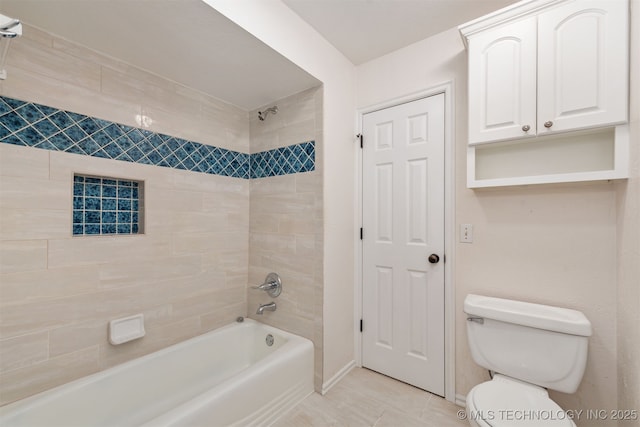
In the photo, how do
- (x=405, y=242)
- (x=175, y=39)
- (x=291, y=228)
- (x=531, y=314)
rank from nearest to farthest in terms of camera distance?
1. (x=531, y=314)
2. (x=175, y=39)
3. (x=405, y=242)
4. (x=291, y=228)

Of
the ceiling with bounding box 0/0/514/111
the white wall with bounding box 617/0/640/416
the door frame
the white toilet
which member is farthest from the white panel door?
the white wall with bounding box 617/0/640/416

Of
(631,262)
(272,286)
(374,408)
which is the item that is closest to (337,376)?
(374,408)

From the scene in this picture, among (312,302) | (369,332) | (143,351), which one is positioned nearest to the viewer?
(143,351)

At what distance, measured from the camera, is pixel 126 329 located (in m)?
1.65

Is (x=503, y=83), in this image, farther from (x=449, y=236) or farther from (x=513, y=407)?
(x=513, y=407)

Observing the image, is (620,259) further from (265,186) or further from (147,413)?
(147,413)

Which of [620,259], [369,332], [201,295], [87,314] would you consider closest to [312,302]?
[369,332]

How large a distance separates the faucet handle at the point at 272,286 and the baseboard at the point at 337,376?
0.72 meters

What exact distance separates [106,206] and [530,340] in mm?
2458

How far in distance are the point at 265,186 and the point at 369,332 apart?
4.73 ft

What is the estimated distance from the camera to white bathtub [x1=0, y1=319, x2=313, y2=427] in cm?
127

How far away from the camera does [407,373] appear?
1972 millimetres

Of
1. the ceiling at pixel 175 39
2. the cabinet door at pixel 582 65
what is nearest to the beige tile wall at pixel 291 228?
the ceiling at pixel 175 39

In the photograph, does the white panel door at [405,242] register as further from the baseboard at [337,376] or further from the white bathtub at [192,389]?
the white bathtub at [192,389]
